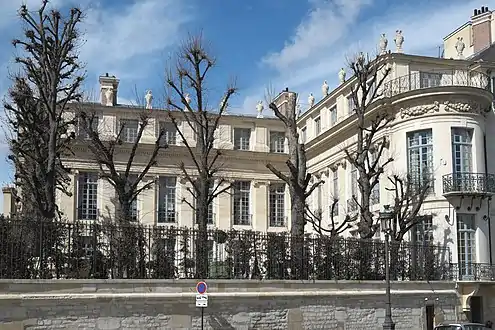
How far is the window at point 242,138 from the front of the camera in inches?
1704

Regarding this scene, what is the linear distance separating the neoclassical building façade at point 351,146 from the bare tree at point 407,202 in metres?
0.59

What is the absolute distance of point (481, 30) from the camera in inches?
1401

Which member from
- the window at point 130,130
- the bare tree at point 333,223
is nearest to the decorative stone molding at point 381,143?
the bare tree at point 333,223

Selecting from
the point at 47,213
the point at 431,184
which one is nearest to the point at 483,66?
the point at 431,184

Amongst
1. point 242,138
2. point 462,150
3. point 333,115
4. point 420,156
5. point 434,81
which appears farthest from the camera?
point 242,138

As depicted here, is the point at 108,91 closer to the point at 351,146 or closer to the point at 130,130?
the point at 130,130

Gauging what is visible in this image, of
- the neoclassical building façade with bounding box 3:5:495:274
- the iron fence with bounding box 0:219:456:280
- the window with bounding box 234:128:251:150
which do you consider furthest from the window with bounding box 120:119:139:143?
A: the iron fence with bounding box 0:219:456:280

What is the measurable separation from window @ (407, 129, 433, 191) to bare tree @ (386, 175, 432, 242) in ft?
0.72

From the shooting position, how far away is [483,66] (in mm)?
32094

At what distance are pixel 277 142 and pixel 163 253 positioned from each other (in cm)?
2570

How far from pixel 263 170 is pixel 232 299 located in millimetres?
24884

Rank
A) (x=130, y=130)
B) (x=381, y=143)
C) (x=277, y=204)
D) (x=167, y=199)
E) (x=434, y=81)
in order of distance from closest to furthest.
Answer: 1. (x=381, y=143)
2. (x=434, y=81)
3. (x=130, y=130)
4. (x=167, y=199)
5. (x=277, y=204)

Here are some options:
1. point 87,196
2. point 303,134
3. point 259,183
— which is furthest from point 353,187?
point 87,196

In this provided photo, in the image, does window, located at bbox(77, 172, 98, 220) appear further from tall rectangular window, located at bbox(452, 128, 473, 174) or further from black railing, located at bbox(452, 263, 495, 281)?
black railing, located at bbox(452, 263, 495, 281)
